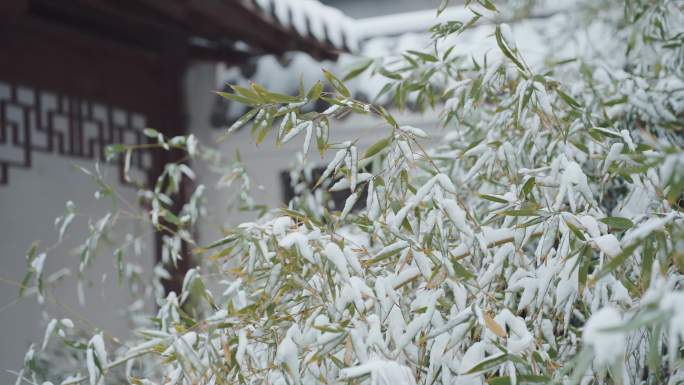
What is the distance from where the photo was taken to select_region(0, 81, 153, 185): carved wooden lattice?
3268 mm

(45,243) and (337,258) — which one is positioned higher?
(337,258)

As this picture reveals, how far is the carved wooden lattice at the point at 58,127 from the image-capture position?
3268 mm

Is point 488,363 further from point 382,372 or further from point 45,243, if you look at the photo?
point 45,243

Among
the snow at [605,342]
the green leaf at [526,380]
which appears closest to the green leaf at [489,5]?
the green leaf at [526,380]

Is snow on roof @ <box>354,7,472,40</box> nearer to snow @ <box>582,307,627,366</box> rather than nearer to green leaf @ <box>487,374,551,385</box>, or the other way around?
green leaf @ <box>487,374,551,385</box>

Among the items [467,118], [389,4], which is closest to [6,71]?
[467,118]

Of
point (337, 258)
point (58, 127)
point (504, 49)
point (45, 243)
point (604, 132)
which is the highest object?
point (504, 49)

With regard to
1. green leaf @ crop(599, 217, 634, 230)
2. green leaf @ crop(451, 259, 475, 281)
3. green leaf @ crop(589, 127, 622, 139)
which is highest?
green leaf @ crop(589, 127, 622, 139)

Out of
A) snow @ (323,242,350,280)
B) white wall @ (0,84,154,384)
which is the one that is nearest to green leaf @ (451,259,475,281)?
snow @ (323,242,350,280)

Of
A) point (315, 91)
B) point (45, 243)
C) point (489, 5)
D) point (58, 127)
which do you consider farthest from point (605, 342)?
point (58, 127)

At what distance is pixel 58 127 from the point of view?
359cm

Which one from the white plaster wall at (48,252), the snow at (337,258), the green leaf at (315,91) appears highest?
the green leaf at (315,91)

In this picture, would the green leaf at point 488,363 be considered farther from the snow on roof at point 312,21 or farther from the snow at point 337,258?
the snow on roof at point 312,21

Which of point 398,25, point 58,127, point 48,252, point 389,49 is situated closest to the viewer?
point 48,252
